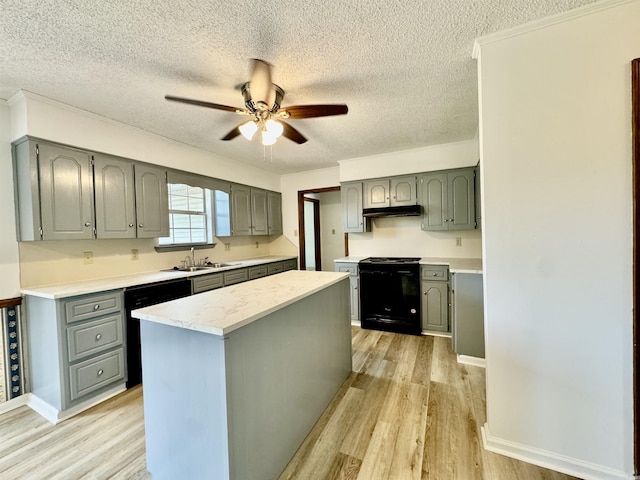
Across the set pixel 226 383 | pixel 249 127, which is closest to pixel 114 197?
pixel 249 127

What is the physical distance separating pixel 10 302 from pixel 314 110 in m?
2.78

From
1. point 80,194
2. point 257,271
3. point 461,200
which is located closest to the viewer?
point 80,194

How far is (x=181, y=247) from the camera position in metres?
3.46

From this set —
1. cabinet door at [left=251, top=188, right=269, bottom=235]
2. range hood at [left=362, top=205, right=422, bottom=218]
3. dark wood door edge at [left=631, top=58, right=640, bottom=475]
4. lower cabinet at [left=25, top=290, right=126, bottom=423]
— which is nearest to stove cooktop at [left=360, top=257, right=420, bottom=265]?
range hood at [left=362, top=205, right=422, bottom=218]

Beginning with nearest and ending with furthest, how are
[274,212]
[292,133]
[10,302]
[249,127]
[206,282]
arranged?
[249,127]
[10,302]
[292,133]
[206,282]
[274,212]

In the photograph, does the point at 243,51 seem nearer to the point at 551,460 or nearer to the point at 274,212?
the point at 551,460

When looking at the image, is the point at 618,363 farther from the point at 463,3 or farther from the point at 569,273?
the point at 463,3

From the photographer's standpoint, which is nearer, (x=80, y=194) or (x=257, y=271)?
(x=80, y=194)

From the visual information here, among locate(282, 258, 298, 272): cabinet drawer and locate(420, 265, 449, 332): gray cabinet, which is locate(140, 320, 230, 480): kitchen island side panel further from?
locate(282, 258, 298, 272): cabinet drawer

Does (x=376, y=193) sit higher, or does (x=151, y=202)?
(x=376, y=193)

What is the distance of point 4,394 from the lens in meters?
2.07

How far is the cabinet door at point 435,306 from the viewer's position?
10.6 feet

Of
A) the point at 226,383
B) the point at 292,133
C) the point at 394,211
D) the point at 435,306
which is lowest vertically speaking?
the point at 435,306

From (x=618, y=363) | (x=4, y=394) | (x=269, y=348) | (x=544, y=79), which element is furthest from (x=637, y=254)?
(x=4, y=394)
